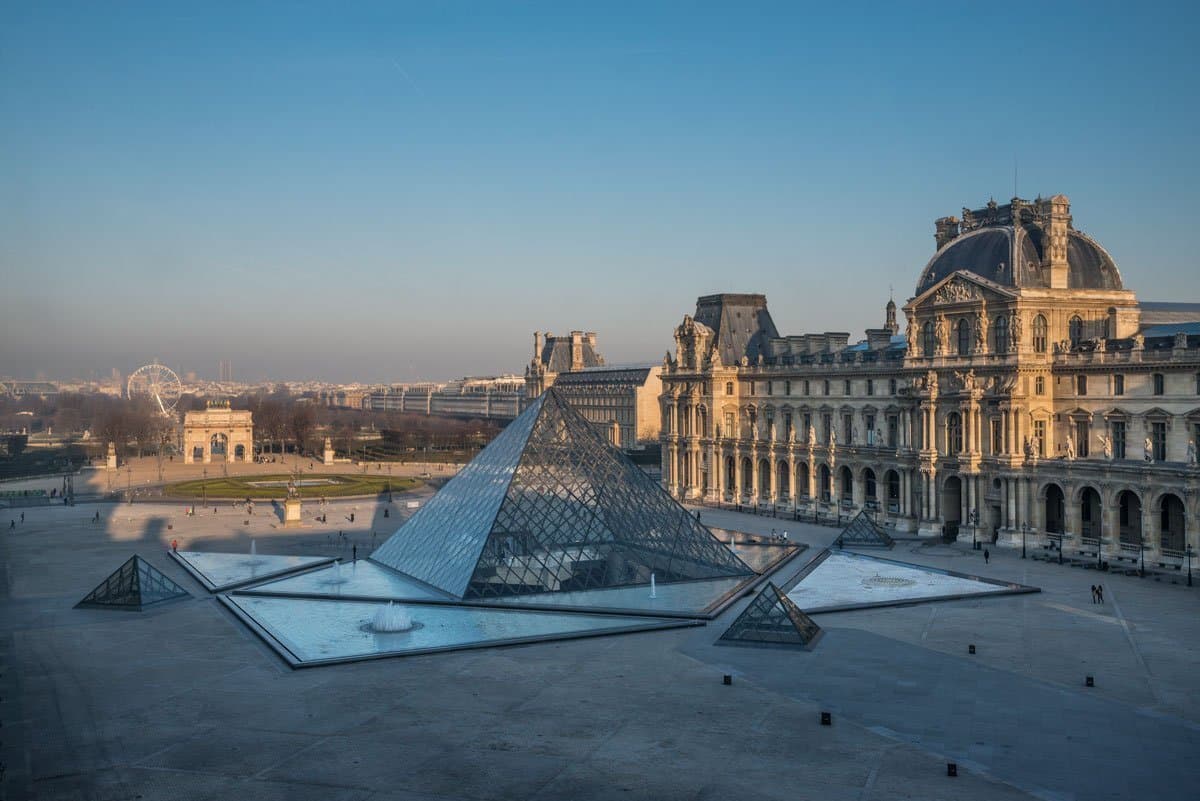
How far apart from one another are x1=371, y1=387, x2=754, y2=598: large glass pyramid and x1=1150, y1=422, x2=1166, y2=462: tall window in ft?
60.9

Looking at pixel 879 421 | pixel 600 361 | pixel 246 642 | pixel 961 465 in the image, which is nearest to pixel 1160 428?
pixel 961 465

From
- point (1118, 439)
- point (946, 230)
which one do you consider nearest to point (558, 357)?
point (946, 230)

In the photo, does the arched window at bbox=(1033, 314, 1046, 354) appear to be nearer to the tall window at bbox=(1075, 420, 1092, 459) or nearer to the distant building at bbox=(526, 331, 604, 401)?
the tall window at bbox=(1075, 420, 1092, 459)

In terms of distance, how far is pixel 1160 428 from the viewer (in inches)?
1922

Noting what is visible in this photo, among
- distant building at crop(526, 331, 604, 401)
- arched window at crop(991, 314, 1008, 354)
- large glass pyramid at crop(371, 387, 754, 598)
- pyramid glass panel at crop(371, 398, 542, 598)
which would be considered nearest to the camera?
large glass pyramid at crop(371, 387, 754, 598)

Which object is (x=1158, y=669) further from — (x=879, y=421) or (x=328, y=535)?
(x=328, y=535)

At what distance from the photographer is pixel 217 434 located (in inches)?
4975

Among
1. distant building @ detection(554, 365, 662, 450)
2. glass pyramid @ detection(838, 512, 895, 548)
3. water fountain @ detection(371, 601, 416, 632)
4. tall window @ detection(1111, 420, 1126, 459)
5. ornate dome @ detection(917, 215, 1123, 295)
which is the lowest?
water fountain @ detection(371, 601, 416, 632)

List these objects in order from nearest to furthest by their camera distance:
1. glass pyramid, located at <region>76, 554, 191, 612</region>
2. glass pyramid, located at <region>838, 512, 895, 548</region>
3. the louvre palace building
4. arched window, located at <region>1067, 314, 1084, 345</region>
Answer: glass pyramid, located at <region>76, 554, 191, 612</region>
the louvre palace building
glass pyramid, located at <region>838, 512, 895, 548</region>
arched window, located at <region>1067, 314, 1084, 345</region>

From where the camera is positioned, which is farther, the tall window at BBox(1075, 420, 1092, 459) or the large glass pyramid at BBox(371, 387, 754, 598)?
the tall window at BBox(1075, 420, 1092, 459)

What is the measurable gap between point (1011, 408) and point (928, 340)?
7.41 m

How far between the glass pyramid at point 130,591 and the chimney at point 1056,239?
41226 millimetres

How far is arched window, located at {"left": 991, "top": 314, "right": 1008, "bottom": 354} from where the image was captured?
55119 mm

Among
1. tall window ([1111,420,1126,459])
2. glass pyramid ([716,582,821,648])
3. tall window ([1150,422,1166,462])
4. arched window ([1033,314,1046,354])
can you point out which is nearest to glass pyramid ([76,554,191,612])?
glass pyramid ([716,582,821,648])
